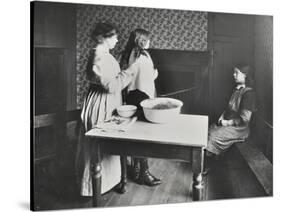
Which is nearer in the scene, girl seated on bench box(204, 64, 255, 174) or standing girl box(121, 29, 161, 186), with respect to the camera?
standing girl box(121, 29, 161, 186)

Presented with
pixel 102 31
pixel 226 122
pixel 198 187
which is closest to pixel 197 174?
pixel 198 187

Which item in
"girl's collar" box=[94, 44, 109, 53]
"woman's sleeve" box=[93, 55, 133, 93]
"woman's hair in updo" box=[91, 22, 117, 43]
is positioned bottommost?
"woman's sleeve" box=[93, 55, 133, 93]

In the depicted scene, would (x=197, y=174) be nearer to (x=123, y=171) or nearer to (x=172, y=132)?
(x=172, y=132)

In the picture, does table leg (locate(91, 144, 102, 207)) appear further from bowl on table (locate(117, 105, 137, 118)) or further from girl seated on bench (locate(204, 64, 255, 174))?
girl seated on bench (locate(204, 64, 255, 174))

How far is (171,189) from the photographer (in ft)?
8.90

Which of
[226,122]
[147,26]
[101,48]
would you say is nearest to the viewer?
[101,48]

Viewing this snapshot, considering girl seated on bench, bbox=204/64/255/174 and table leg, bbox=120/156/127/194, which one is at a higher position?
girl seated on bench, bbox=204/64/255/174

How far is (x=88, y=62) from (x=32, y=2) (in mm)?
466

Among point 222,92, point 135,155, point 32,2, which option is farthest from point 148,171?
point 32,2

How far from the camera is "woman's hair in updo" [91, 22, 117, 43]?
256 centimetres

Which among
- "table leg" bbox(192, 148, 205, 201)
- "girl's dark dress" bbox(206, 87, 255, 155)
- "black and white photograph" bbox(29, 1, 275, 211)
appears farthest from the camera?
"girl's dark dress" bbox(206, 87, 255, 155)

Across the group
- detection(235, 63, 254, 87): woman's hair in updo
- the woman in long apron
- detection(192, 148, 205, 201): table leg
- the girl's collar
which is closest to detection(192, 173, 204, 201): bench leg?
detection(192, 148, 205, 201): table leg

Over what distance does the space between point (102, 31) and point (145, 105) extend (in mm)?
526

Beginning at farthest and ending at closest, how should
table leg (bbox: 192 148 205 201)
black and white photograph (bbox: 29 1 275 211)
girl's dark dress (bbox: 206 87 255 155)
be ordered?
girl's dark dress (bbox: 206 87 255 155) → table leg (bbox: 192 148 205 201) → black and white photograph (bbox: 29 1 275 211)
